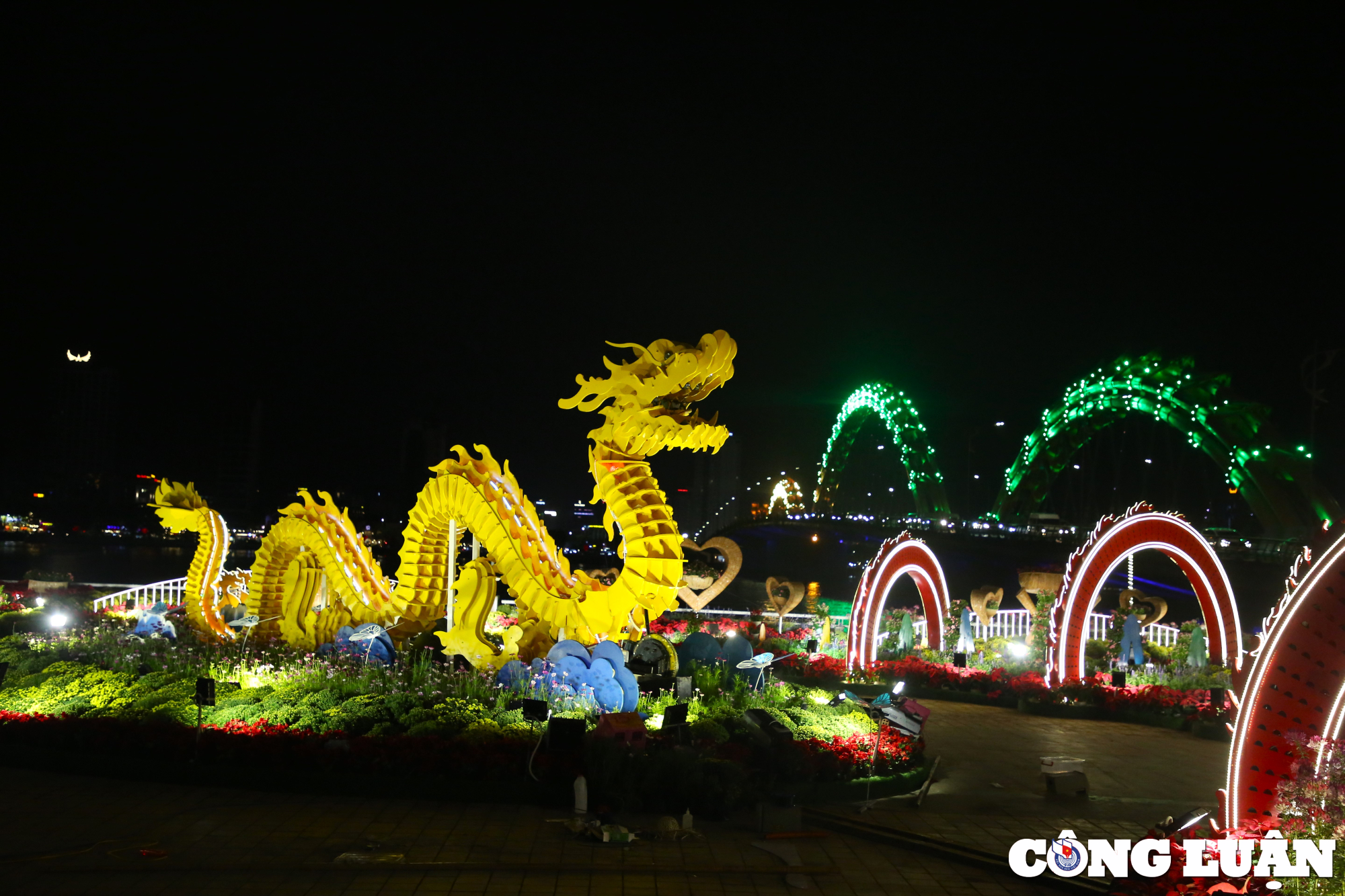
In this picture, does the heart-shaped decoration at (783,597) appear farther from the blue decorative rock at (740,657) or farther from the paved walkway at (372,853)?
the paved walkway at (372,853)

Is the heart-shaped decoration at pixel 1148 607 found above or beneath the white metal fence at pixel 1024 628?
above

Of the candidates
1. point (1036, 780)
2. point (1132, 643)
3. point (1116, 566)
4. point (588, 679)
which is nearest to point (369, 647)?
point (588, 679)

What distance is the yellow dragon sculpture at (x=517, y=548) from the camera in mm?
11453

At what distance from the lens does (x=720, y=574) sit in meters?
22.2

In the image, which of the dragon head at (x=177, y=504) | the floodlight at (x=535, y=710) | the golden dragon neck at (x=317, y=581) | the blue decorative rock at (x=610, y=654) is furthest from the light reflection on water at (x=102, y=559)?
the floodlight at (x=535, y=710)

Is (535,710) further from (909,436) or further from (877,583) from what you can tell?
(909,436)

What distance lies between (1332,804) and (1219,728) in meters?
8.60

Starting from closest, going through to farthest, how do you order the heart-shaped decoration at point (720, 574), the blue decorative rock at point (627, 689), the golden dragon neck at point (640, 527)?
the blue decorative rock at point (627, 689)
the golden dragon neck at point (640, 527)
the heart-shaped decoration at point (720, 574)

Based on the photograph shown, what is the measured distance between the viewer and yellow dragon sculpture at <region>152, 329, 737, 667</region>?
37.6ft

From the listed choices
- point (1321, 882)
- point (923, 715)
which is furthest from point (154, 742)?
point (1321, 882)

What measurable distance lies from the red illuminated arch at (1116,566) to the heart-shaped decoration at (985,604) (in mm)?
5292

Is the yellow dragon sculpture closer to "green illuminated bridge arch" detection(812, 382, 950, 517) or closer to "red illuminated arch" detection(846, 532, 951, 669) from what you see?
"red illuminated arch" detection(846, 532, 951, 669)

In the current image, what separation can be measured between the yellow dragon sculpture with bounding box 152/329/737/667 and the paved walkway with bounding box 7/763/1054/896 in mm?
3358

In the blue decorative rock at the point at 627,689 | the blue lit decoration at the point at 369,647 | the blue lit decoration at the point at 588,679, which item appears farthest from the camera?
the blue lit decoration at the point at 369,647
